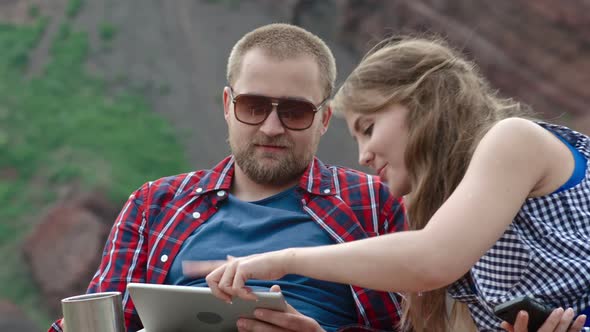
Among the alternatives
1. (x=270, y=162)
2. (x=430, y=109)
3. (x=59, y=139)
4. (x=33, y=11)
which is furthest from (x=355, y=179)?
(x=33, y=11)

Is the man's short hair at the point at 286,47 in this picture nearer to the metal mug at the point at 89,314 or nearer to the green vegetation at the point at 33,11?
the metal mug at the point at 89,314

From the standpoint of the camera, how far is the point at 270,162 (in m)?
2.38

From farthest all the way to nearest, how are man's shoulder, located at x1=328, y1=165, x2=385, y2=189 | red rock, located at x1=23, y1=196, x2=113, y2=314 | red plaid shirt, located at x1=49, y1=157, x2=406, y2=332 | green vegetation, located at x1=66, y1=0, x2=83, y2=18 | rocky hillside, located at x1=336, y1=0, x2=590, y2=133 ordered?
green vegetation, located at x1=66, y1=0, x2=83, y2=18 < rocky hillside, located at x1=336, y1=0, x2=590, y2=133 < red rock, located at x1=23, y1=196, x2=113, y2=314 < man's shoulder, located at x1=328, y1=165, x2=385, y2=189 < red plaid shirt, located at x1=49, y1=157, x2=406, y2=332

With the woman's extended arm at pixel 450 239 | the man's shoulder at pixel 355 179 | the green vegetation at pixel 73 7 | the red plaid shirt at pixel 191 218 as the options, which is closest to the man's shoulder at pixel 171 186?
the red plaid shirt at pixel 191 218

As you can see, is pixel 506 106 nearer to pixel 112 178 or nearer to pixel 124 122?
pixel 112 178

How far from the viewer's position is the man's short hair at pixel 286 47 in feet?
7.87

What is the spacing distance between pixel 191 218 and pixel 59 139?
356 inches

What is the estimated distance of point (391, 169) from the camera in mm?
1774

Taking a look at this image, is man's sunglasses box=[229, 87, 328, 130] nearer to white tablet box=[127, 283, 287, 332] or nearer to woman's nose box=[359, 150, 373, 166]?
woman's nose box=[359, 150, 373, 166]

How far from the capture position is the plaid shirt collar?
7.73ft

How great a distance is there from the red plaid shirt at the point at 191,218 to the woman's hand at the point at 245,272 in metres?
0.69

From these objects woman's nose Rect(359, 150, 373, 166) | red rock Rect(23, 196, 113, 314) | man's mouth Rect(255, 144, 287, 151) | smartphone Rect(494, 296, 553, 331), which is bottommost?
red rock Rect(23, 196, 113, 314)

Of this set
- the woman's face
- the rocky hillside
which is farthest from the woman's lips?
the rocky hillside

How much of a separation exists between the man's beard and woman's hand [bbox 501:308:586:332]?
3.33 ft
